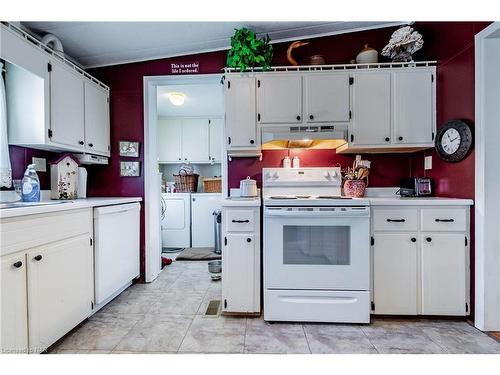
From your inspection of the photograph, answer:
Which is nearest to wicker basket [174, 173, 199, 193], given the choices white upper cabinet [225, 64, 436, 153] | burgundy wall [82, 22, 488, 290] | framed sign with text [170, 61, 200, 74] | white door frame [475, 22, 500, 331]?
burgundy wall [82, 22, 488, 290]

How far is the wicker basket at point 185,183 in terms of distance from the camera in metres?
4.32

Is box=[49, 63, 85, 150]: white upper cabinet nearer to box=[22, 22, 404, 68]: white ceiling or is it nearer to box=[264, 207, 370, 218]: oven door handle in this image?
box=[22, 22, 404, 68]: white ceiling

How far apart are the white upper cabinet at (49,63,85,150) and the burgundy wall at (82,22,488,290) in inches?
20.1

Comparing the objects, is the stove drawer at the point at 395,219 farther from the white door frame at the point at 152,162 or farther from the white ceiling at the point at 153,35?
the white ceiling at the point at 153,35

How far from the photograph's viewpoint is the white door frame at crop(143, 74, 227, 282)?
8.98ft

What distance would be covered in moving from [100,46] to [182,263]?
102 inches

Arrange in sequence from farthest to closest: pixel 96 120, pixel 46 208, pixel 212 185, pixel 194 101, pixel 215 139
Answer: pixel 215 139 → pixel 212 185 → pixel 194 101 → pixel 96 120 → pixel 46 208

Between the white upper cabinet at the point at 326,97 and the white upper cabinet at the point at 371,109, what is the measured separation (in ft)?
0.31

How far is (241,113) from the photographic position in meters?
2.35

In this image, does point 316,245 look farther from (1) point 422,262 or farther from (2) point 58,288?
(2) point 58,288

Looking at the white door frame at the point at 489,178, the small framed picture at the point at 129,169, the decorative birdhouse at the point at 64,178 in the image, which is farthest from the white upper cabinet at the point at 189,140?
the white door frame at the point at 489,178

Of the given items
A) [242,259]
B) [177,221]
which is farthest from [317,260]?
[177,221]

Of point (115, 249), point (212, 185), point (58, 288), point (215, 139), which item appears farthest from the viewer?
point (215, 139)

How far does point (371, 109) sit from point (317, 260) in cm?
139
